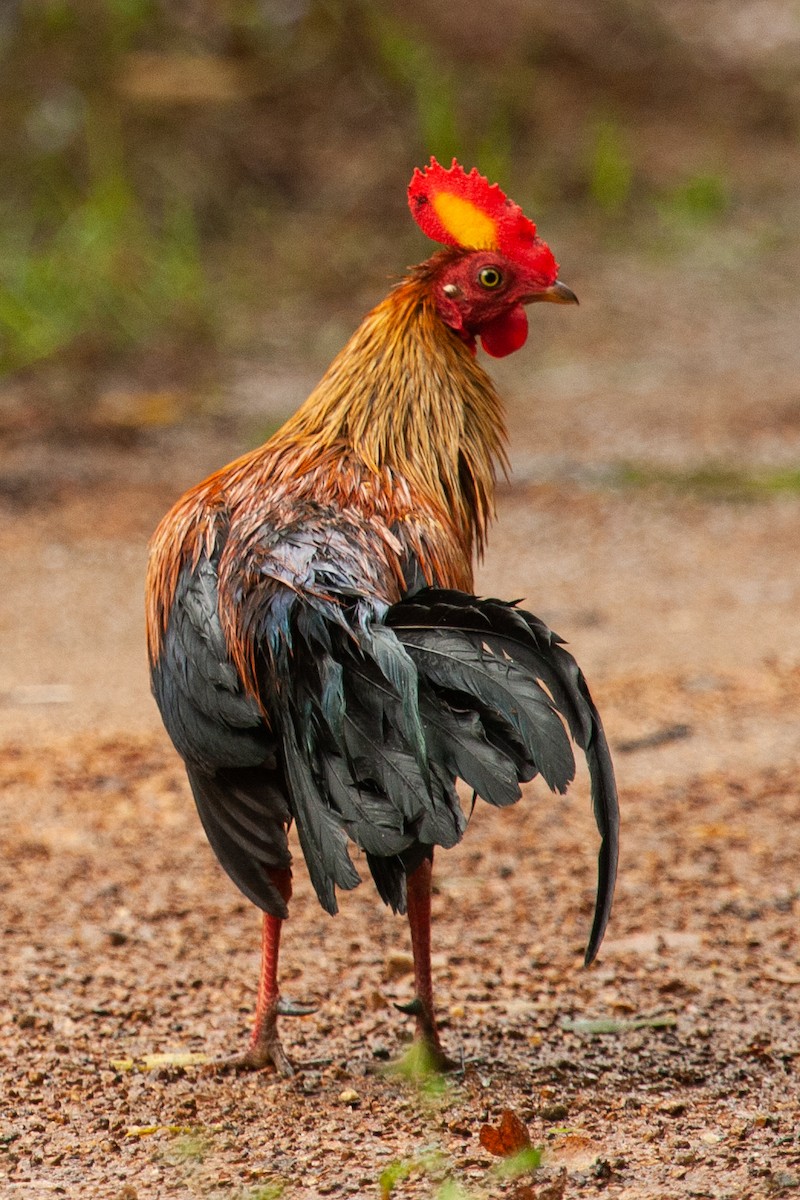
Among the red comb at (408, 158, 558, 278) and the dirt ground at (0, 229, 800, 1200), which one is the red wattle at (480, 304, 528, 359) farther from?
the dirt ground at (0, 229, 800, 1200)

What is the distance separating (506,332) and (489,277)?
0.56 feet

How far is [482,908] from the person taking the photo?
186 inches

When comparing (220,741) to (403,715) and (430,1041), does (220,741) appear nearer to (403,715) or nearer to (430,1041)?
(403,715)

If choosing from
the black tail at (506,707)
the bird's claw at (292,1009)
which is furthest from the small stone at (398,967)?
the black tail at (506,707)

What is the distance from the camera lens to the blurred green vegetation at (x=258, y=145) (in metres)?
10.4

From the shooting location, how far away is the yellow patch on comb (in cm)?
396

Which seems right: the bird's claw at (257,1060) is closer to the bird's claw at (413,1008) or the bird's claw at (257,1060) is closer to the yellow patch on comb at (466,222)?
the bird's claw at (413,1008)

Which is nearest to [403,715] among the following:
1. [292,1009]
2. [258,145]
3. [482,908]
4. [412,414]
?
[412,414]

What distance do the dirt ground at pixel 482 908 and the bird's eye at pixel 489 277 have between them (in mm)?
1865

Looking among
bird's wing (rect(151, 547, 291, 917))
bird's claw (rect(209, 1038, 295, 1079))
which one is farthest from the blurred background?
bird's wing (rect(151, 547, 291, 917))

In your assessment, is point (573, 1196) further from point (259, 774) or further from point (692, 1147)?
point (259, 774)

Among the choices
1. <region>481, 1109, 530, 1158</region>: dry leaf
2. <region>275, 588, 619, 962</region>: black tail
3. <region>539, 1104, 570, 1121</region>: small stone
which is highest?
<region>275, 588, 619, 962</region>: black tail

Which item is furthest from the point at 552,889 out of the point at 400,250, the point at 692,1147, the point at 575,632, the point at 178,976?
the point at 400,250

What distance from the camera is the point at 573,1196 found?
2.88 m
